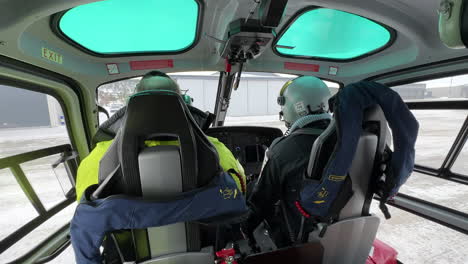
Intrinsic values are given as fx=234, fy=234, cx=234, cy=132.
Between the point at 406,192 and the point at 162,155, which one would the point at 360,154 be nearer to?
the point at 162,155

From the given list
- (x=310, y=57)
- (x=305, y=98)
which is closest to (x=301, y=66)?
(x=310, y=57)

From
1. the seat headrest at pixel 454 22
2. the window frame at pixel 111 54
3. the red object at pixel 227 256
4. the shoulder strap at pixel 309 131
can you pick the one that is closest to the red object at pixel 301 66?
the window frame at pixel 111 54

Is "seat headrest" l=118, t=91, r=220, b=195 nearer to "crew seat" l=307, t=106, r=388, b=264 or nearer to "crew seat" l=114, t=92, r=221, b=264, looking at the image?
"crew seat" l=114, t=92, r=221, b=264

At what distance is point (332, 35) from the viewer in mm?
2650

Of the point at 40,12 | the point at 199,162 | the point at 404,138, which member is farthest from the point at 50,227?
the point at 404,138

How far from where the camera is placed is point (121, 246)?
1082 mm

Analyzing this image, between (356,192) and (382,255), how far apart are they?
0.96 metres

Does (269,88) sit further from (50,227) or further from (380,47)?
(50,227)

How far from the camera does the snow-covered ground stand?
2.08m

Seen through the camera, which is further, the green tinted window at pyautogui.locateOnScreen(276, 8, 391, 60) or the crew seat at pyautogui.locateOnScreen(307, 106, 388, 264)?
the green tinted window at pyautogui.locateOnScreen(276, 8, 391, 60)

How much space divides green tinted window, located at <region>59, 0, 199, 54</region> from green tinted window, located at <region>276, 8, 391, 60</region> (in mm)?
981

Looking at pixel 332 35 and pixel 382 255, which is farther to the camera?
pixel 332 35

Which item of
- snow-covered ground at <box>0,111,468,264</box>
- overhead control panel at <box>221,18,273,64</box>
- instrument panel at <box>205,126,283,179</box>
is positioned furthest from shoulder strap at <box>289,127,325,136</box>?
instrument panel at <box>205,126,283,179</box>

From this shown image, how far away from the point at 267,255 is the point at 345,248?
0.55 meters
